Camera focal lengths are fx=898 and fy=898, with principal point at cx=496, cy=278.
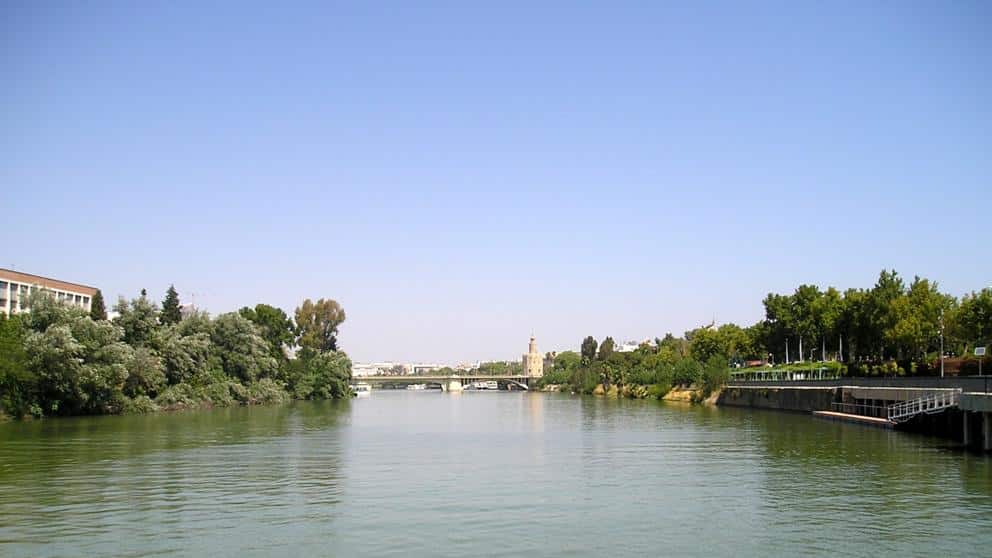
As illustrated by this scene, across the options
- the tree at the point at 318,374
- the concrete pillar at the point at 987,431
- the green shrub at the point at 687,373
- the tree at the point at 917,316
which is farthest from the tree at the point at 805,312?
the tree at the point at 318,374

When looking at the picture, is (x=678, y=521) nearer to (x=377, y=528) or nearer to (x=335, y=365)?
(x=377, y=528)

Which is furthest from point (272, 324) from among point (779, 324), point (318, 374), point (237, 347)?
point (779, 324)

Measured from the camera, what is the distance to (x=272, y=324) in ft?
454

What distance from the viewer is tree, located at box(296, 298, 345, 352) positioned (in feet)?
560

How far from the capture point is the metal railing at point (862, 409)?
228ft

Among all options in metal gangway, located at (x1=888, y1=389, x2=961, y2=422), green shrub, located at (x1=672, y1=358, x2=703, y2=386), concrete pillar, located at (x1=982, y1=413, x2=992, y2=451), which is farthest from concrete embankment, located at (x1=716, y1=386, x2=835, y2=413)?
concrete pillar, located at (x1=982, y1=413, x2=992, y2=451)

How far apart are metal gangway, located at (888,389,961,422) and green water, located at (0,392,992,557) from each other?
356cm

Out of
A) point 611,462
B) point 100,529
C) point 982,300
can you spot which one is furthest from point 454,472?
point 982,300

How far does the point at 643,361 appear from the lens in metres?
178

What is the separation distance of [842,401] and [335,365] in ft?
288

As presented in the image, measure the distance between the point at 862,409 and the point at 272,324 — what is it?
297ft

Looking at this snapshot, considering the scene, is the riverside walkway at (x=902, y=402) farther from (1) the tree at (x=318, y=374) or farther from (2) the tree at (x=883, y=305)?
(1) the tree at (x=318, y=374)

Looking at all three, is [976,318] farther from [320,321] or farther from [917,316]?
[320,321]

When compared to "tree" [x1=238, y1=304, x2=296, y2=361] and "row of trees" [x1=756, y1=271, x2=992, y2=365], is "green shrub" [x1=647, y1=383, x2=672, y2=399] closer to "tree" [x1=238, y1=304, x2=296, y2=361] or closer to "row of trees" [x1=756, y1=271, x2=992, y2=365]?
"row of trees" [x1=756, y1=271, x2=992, y2=365]
